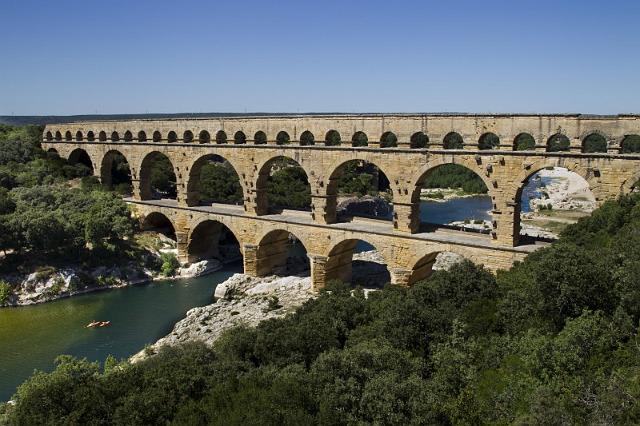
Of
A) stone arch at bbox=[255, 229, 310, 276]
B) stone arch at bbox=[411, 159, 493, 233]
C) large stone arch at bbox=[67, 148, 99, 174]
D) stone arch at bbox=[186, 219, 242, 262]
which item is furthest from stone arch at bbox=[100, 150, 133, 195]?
stone arch at bbox=[411, 159, 493, 233]

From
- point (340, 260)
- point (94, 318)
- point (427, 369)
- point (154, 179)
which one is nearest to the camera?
point (427, 369)

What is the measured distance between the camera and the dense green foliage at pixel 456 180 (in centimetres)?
6788

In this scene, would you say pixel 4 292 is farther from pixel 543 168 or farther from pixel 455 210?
pixel 455 210

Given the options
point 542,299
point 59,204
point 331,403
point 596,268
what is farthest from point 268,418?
point 59,204

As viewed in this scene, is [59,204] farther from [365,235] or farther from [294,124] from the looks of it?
[365,235]

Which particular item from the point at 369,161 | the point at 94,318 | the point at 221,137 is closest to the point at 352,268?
the point at 369,161

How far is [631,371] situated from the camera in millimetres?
9672

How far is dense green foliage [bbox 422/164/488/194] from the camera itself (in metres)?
67.9

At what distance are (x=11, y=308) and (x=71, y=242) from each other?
4.89m

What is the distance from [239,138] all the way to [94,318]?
39.2 ft

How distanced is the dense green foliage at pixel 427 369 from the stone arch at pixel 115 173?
2648 cm

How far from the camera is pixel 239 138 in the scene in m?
31.9

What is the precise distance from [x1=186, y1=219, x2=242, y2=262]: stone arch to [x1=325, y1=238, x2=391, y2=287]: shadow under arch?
757cm

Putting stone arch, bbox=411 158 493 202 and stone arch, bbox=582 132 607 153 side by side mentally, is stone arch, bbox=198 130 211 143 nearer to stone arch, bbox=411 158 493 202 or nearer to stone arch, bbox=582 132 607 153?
stone arch, bbox=411 158 493 202
